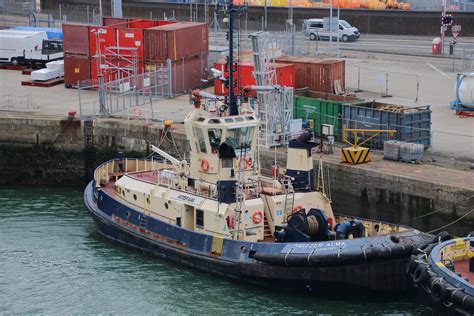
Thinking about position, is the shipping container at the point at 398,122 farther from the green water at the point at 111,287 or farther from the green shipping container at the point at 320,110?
the green water at the point at 111,287

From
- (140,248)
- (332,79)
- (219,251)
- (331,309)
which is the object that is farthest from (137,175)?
(332,79)

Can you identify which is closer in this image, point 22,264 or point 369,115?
point 22,264

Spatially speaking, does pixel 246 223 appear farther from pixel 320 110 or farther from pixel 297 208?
pixel 320 110

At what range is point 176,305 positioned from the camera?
25031mm

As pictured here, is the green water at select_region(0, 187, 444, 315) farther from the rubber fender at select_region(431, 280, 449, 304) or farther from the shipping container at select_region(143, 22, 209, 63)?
the shipping container at select_region(143, 22, 209, 63)

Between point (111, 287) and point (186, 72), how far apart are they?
1781 centimetres

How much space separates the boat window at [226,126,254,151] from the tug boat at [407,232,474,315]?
5.83 metres

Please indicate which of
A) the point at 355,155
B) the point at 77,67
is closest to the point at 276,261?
the point at 355,155

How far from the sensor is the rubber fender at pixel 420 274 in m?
22.9

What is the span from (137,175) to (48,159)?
26.3ft

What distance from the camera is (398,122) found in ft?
108

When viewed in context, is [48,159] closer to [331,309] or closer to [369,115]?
[369,115]

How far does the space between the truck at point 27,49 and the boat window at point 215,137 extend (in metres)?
22.1

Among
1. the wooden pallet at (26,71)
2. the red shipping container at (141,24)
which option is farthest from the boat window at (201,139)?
the wooden pallet at (26,71)
